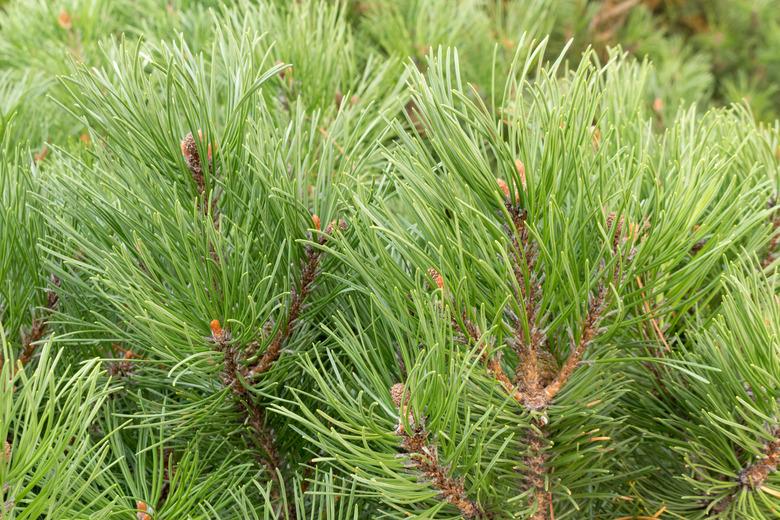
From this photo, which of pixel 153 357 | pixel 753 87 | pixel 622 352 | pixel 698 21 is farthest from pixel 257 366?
pixel 698 21

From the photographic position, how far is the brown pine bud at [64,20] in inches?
28.3

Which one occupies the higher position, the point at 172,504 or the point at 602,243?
the point at 602,243

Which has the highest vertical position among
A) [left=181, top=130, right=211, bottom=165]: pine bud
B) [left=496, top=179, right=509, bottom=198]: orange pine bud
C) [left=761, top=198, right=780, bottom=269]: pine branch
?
[left=496, top=179, right=509, bottom=198]: orange pine bud

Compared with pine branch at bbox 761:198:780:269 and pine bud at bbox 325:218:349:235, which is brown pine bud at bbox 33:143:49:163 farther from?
pine branch at bbox 761:198:780:269

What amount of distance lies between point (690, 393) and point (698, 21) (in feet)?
4.12

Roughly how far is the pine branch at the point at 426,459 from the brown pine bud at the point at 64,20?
551mm

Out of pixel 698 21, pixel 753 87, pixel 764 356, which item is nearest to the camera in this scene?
pixel 764 356

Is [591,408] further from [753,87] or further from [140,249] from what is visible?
[753,87]

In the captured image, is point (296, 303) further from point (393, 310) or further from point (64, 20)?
point (64, 20)

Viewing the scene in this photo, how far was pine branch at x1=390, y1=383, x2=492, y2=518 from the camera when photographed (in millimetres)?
321

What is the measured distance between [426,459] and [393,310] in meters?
0.07

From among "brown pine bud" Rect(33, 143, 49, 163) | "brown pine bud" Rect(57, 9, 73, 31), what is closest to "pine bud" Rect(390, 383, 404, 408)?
"brown pine bud" Rect(33, 143, 49, 163)

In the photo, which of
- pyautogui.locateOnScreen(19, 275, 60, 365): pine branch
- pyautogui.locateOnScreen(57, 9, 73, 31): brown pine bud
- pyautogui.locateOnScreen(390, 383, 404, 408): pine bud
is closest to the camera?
pyautogui.locateOnScreen(390, 383, 404, 408): pine bud

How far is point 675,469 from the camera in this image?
1.40 feet
